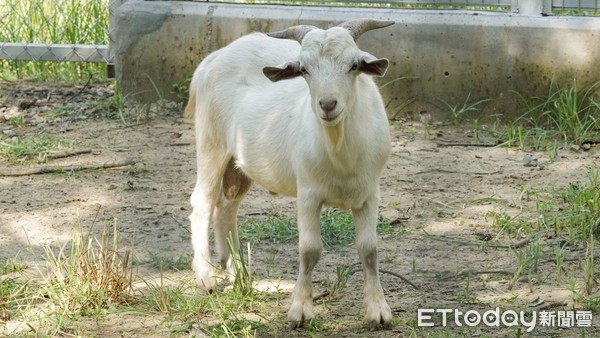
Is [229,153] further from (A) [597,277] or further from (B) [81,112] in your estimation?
(B) [81,112]

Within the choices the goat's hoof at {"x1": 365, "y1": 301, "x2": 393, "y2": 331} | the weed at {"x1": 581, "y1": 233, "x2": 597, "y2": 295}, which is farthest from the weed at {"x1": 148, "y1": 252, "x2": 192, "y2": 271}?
the weed at {"x1": 581, "y1": 233, "x2": 597, "y2": 295}

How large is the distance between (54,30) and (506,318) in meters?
5.99

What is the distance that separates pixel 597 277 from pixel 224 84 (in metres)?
2.20

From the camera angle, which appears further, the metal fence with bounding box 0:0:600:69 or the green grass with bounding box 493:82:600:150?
the metal fence with bounding box 0:0:600:69

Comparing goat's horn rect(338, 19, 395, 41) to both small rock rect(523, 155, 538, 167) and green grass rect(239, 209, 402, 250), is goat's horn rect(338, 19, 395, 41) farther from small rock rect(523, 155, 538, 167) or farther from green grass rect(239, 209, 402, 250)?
small rock rect(523, 155, 538, 167)

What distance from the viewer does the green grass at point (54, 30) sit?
30.5ft

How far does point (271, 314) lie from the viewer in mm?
4895

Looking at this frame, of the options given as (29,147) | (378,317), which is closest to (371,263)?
(378,317)

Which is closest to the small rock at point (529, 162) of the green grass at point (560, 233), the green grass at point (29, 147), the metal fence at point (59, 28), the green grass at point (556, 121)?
the green grass at point (556, 121)

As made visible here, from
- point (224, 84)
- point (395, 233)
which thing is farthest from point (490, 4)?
point (224, 84)

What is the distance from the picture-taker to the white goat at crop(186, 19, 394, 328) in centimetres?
439

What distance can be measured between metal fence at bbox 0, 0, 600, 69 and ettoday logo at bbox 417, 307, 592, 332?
4.00 meters

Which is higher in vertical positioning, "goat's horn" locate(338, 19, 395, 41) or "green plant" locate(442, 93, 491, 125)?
"goat's horn" locate(338, 19, 395, 41)

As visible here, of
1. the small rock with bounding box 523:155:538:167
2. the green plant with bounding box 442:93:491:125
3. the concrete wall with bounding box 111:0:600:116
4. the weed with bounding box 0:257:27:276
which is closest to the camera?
the weed with bounding box 0:257:27:276
